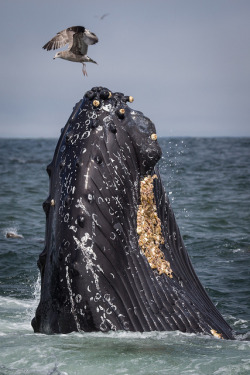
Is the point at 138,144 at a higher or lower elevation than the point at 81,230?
higher

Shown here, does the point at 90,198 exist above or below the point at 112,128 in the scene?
below

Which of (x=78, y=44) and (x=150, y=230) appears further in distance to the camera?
(x=78, y=44)

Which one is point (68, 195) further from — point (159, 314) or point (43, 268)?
point (159, 314)

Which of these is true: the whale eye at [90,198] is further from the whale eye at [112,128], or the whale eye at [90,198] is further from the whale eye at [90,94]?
the whale eye at [90,94]

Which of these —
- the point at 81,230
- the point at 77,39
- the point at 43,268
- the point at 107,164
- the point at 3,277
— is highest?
the point at 77,39

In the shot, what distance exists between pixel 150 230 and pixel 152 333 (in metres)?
0.89

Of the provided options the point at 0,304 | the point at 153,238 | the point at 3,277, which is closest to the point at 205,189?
the point at 3,277

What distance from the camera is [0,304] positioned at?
9.68m

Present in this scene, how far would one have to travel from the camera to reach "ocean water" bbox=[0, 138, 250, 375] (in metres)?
5.78

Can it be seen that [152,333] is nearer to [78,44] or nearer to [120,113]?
[120,113]

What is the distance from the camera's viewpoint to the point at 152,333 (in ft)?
20.1

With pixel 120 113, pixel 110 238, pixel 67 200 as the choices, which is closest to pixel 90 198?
pixel 67 200

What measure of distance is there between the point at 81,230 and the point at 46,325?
905 mm

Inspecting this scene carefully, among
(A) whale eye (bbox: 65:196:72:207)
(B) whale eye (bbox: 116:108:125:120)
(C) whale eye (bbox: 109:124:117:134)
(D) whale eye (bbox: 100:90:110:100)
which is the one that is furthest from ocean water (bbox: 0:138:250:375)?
(D) whale eye (bbox: 100:90:110:100)
